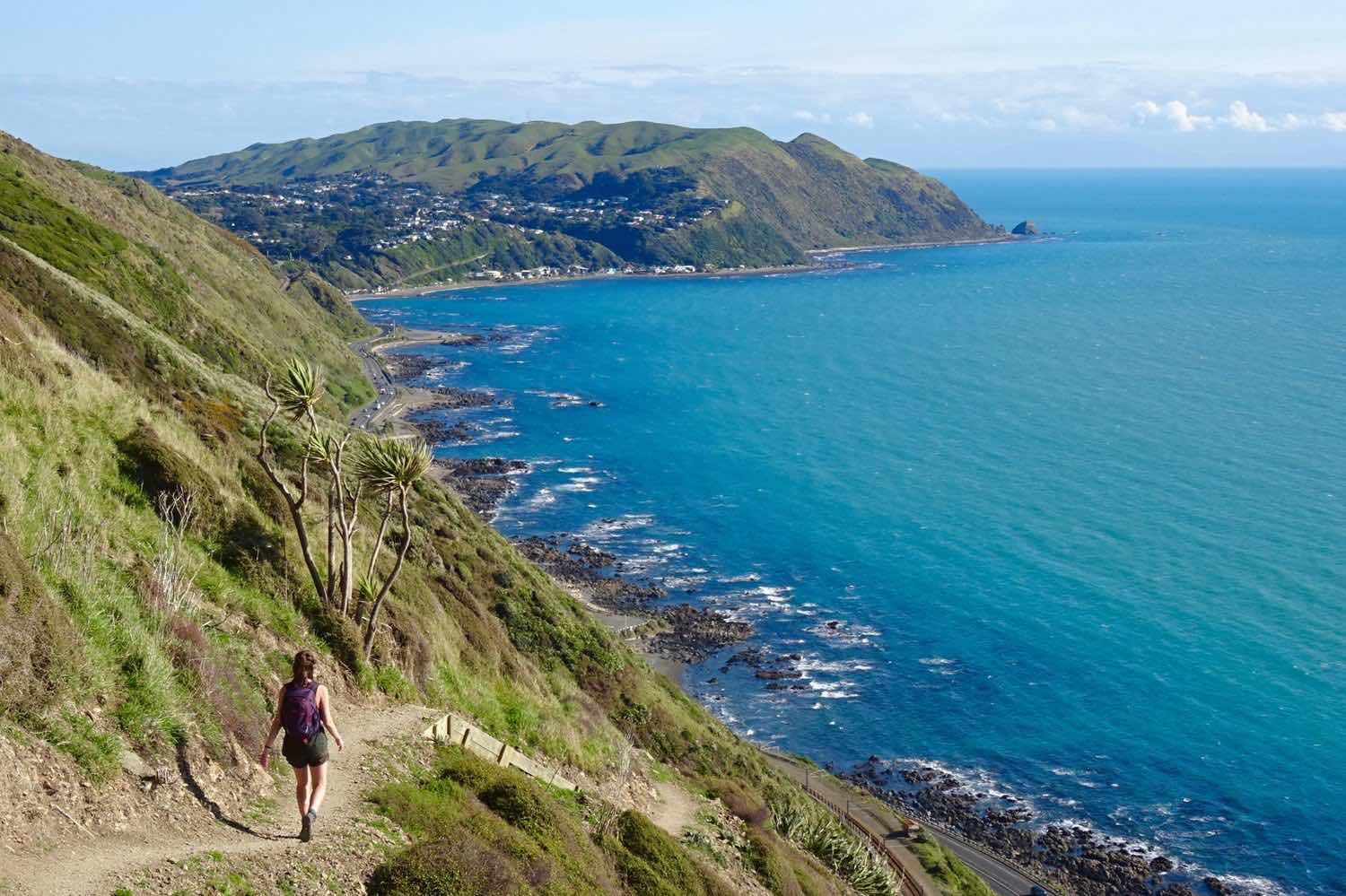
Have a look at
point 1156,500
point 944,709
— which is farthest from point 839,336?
point 944,709

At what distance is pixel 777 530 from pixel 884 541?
7892mm

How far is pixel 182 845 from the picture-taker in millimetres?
12336

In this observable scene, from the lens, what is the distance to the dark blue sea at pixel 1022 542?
51.7 meters

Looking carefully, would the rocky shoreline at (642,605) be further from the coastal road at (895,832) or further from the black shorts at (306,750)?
the black shorts at (306,750)

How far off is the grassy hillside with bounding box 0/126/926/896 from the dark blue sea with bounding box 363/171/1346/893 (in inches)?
734

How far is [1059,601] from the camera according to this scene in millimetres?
66812

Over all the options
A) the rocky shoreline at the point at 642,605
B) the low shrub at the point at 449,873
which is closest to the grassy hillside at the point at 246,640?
the low shrub at the point at 449,873

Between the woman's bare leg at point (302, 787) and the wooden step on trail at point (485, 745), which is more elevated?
the woman's bare leg at point (302, 787)

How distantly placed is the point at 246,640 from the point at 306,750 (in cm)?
585

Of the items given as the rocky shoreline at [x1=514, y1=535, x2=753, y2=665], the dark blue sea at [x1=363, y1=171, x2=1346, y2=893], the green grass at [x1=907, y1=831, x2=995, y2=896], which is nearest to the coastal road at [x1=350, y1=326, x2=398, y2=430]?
the dark blue sea at [x1=363, y1=171, x2=1346, y2=893]

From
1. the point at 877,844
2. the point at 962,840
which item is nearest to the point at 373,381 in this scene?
the point at 962,840

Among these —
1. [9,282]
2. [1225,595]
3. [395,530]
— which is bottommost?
[1225,595]

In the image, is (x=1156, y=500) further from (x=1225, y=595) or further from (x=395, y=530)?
(x=395, y=530)

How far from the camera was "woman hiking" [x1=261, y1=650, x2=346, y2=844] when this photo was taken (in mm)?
13115
